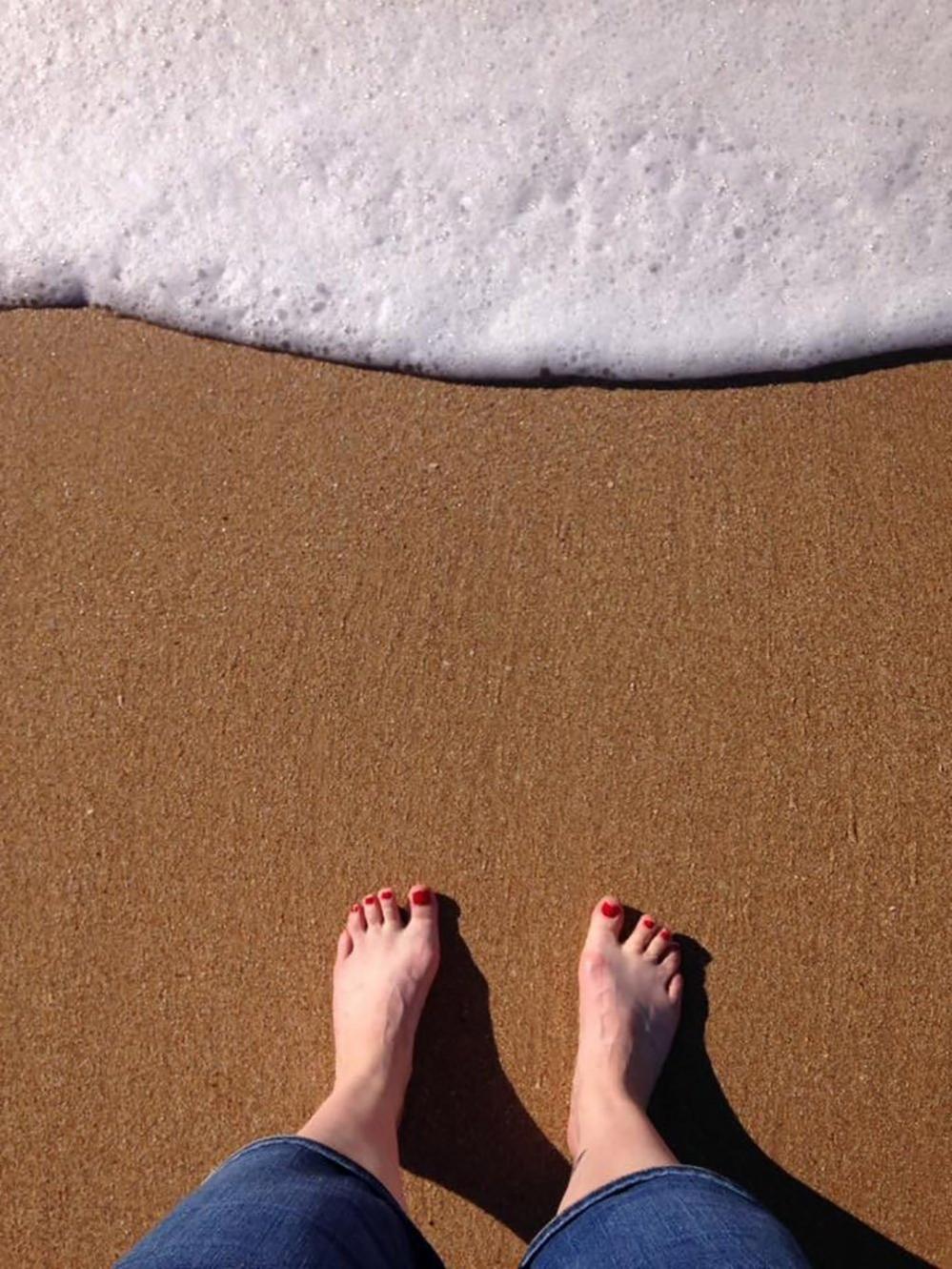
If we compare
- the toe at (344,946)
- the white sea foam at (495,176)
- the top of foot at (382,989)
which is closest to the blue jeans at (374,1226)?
the top of foot at (382,989)

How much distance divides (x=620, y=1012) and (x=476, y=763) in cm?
40

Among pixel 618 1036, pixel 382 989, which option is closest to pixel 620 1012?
pixel 618 1036

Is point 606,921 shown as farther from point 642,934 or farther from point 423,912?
point 423,912

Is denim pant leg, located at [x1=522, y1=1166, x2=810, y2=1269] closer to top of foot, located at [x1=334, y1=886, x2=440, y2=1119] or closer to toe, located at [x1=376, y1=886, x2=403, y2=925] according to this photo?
top of foot, located at [x1=334, y1=886, x2=440, y2=1119]

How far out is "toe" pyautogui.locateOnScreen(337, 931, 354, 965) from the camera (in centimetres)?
154

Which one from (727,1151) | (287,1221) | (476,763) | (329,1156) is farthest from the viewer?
(476,763)

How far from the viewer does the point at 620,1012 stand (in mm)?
1487

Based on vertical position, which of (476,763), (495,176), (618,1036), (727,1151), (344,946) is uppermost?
(495,176)

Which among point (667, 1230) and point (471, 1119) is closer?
point (667, 1230)

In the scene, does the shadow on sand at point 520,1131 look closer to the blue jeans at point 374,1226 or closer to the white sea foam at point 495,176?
the blue jeans at point 374,1226

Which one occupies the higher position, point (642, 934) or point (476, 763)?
point (476, 763)

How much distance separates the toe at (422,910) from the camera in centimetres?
154

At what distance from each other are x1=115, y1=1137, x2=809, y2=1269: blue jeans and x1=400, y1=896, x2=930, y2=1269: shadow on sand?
176 mm

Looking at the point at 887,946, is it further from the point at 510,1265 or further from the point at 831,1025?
the point at 510,1265
